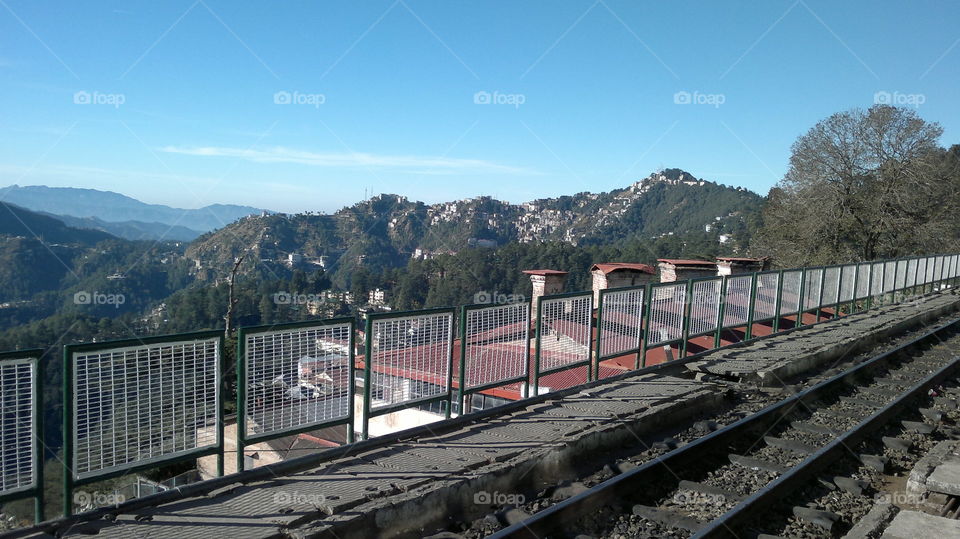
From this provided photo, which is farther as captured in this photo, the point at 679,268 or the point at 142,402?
the point at 679,268

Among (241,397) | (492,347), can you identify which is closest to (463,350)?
(492,347)

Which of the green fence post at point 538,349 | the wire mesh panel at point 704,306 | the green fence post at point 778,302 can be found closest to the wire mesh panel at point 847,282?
the green fence post at point 778,302

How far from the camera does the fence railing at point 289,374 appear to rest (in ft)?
14.7

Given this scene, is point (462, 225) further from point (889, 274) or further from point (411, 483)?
point (411, 483)

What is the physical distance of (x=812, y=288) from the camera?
1688 centimetres

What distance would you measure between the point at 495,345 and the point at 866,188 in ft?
128

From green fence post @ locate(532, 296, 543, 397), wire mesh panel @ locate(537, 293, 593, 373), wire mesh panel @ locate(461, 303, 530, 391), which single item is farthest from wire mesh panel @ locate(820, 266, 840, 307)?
wire mesh panel @ locate(461, 303, 530, 391)

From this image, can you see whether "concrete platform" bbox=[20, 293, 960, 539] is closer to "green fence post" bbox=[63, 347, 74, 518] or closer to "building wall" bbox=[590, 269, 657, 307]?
"green fence post" bbox=[63, 347, 74, 518]

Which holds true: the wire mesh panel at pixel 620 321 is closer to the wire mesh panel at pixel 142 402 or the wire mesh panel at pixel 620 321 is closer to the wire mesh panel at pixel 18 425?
the wire mesh panel at pixel 142 402

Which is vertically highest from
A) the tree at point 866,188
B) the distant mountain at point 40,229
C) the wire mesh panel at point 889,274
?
the tree at point 866,188

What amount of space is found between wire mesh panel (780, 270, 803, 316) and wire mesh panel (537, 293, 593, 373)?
8.14m

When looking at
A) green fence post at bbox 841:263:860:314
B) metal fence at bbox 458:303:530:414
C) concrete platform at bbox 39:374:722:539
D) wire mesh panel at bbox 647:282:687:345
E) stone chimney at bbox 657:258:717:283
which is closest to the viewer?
concrete platform at bbox 39:374:722:539

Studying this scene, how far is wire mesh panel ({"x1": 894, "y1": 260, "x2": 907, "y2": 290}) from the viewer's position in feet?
75.0

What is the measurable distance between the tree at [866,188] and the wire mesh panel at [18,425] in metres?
42.3
